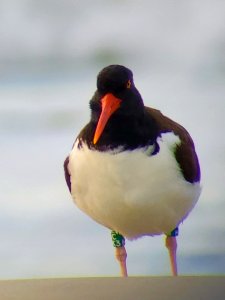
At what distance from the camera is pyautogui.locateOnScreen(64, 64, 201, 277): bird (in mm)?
1482

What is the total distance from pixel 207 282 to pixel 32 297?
31 centimetres

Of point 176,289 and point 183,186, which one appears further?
point 183,186

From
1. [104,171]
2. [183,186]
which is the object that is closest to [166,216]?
[183,186]

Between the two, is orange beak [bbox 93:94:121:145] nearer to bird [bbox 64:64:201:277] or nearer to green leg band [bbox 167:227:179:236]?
bird [bbox 64:64:201:277]

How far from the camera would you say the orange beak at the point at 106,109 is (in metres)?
1.45

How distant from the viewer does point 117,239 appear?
1.71 meters

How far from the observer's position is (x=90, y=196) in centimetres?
154

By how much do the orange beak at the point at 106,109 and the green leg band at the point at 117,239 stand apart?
0.31 meters

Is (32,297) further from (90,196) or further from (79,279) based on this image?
(90,196)

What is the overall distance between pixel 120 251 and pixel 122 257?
15 mm

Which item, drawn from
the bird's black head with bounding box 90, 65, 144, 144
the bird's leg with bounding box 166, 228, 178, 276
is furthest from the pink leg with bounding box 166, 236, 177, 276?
the bird's black head with bounding box 90, 65, 144, 144

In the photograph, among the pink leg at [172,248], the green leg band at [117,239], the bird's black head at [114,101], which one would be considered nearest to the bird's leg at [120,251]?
the green leg band at [117,239]

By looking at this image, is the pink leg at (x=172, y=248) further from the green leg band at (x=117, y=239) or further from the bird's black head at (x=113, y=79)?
the bird's black head at (x=113, y=79)

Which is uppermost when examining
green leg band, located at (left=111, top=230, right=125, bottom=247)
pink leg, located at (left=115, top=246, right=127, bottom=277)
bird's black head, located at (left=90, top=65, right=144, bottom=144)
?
bird's black head, located at (left=90, top=65, right=144, bottom=144)
